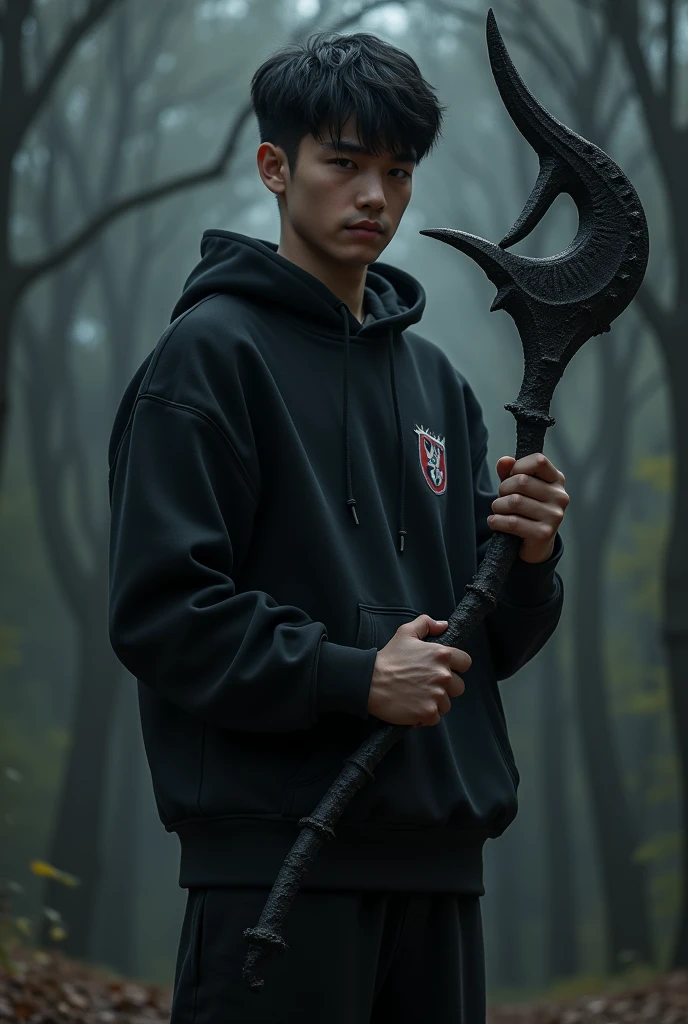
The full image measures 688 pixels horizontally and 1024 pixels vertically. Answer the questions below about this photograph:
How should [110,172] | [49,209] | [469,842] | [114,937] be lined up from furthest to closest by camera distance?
[114,937] → [110,172] → [49,209] → [469,842]

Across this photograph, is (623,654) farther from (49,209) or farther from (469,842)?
(469,842)

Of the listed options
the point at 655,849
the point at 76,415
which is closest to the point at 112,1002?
the point at 76,415

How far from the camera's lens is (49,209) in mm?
12344

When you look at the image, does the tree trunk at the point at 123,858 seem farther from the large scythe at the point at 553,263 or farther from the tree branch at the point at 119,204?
the large scythe at the point at 553,263

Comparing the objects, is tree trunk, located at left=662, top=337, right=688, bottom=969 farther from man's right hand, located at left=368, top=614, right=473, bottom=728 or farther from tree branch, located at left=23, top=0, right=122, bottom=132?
man's right hand, located at left=368, top=614, right=473, bottom=728

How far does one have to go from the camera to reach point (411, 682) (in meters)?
2.18

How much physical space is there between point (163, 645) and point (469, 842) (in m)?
0.75

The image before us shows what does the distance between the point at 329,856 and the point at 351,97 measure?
148 cm

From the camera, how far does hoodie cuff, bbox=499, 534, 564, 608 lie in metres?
2.58

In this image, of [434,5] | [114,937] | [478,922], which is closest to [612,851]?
[114,937]

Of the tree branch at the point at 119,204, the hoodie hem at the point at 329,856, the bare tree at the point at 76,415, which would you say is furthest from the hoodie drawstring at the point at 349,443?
the bare tree at the point at 76,415

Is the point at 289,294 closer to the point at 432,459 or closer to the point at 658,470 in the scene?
the point at 432,459

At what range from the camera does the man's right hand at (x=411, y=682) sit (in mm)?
2170

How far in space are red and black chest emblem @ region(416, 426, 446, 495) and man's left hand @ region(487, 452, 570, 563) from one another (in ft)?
0.78
